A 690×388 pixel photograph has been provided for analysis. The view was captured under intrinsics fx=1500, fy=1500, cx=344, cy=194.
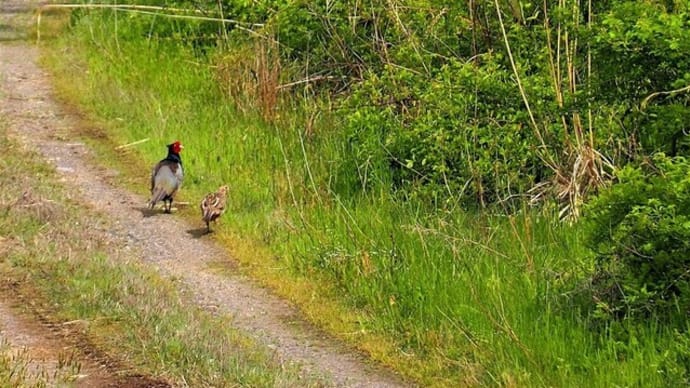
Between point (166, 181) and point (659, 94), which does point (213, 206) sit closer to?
point (166, 181)

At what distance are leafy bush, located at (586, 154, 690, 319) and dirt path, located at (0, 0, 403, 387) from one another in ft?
5.40

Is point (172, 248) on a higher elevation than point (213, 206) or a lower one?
lower

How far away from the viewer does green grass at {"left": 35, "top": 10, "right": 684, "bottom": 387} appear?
31.6 feet

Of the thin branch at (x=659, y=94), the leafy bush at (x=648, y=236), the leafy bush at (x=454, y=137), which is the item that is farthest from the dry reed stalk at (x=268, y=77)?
the leafy bush at (x=648, y=236)

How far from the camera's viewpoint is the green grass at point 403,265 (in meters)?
9.62

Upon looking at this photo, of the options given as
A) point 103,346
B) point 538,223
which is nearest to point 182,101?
point 538,223

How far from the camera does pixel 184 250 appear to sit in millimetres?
13000

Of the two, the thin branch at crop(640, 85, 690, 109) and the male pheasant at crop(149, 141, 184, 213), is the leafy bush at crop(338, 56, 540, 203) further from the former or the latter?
the thin branch at crop(640, 85, 690, 109)

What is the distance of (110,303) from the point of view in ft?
Result: 35.0

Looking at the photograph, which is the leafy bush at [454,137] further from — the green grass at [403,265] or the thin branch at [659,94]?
the thin branch at [659,94]

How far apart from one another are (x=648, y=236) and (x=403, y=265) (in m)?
2.39

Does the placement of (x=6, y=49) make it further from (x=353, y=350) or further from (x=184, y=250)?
(x=353, y=350)

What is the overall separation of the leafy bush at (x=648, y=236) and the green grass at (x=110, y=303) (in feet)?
6.97

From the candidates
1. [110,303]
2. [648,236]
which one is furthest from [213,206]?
[648,236]
